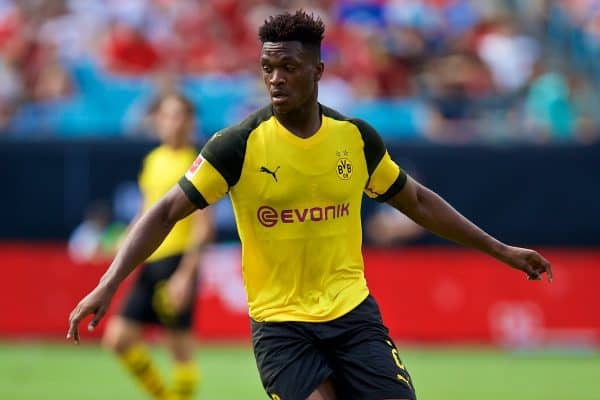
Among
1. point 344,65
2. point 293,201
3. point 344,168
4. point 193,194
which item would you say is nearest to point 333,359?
point 293,201

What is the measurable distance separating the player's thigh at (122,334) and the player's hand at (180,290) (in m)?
0.37

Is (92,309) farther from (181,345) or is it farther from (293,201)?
(181,345)

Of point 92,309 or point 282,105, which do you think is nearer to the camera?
point 92,309

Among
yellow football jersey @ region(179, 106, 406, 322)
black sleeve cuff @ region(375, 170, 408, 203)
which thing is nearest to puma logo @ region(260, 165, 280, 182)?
yellow football jersey @ region(179, 106, 406, 322)

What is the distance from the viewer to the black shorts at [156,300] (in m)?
11.8

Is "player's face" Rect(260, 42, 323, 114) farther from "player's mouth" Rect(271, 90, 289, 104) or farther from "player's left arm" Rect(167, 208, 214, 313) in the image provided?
"player's left arm" Rect(167, 208, 214, 313)

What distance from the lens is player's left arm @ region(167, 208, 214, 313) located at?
38.5 feet

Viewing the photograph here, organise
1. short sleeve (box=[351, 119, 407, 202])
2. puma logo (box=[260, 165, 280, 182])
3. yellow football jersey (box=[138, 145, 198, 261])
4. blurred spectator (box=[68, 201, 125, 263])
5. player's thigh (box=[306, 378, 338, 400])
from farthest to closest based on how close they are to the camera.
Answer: blurred spectator (box=[68, 201, 125, 263]), yellow football jersey (box=[138, 145, 198, 261]), short sleeve (box=[351, 119, 407, 202]), puma logo (box=[260, 165, 280, 182]), player's thigh (box=[306, 378, 338, 400])

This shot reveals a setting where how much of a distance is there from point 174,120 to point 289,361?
534 centimetres

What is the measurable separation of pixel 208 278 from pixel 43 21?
5.37 m

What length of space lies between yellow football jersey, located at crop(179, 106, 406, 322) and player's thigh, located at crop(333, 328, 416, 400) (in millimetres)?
198

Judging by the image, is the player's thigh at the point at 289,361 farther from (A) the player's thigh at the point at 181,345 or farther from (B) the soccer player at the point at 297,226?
(A) the player's thigh at the point at 181,345

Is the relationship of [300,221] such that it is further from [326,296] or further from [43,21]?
[43,21]

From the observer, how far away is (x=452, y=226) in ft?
24.7
